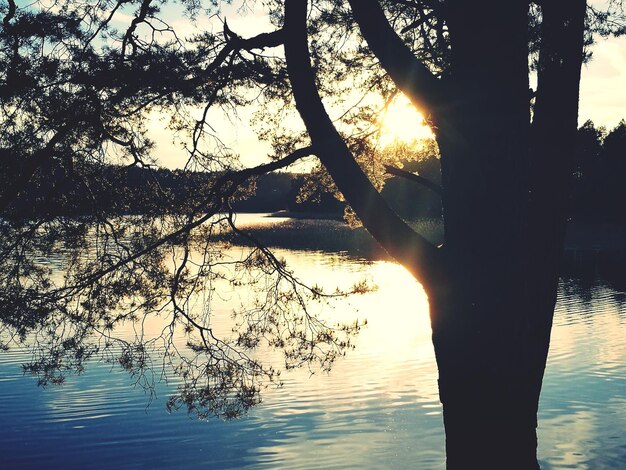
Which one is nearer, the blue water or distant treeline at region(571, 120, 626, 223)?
the blue water

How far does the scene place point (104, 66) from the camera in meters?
5.67

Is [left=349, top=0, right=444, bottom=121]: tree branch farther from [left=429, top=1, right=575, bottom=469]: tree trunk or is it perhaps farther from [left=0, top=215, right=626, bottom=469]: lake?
[left=0, top=215, right=626, bottom=469]: lake

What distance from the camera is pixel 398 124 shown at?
28.9 ft

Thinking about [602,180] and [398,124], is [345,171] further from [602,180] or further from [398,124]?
[602,180]

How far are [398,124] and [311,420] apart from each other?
5.58 meters

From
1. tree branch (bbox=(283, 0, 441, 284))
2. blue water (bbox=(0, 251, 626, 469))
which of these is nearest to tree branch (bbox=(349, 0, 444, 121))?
tree branch (bbox=(283, 0, 441, 284))

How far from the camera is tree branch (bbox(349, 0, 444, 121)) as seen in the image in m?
3.98

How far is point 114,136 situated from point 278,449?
6.10 m

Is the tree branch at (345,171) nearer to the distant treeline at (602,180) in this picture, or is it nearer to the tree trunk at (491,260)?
the tree trunk at (491,260)

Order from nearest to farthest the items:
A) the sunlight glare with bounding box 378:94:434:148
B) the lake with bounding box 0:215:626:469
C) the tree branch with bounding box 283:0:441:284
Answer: the tree branch with bounding box 283:0:441:284
the sunlight glare with bounding box 378:94:434:148
the lake with bounding box 0:215:626:469

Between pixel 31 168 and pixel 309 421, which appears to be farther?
pixel 309 421

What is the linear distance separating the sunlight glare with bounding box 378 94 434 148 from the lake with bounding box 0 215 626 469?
75.3 inches

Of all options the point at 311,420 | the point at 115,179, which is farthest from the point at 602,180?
the point at 115,179

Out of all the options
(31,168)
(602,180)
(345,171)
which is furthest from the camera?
(602,180)
